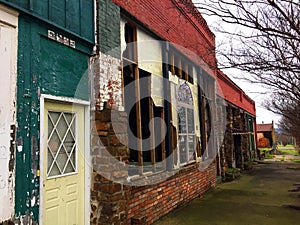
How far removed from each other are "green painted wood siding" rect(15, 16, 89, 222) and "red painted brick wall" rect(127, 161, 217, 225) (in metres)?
2.10

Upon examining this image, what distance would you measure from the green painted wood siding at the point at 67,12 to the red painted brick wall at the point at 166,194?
297 centimetres

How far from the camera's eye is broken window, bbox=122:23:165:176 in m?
5.66

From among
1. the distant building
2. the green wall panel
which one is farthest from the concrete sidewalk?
the distant building

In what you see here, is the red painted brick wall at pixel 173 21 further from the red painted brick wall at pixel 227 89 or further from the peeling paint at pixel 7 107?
the red painted brick wall at pixel 227 89

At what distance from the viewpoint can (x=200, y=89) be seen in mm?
9695

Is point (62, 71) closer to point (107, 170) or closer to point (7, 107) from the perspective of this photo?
point (7, 107)

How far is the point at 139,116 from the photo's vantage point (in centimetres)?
572

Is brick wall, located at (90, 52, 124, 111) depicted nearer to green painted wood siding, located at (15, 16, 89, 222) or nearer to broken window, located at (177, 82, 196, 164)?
green painted wood siding, located at (15, 16, 89, 222)

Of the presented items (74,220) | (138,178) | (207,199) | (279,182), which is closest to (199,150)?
(207,199)

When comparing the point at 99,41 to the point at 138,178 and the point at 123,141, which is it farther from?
the point at 138,178

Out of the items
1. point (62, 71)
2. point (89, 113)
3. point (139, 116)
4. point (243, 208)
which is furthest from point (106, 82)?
point (243, 208)

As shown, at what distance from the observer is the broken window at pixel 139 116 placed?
566cm

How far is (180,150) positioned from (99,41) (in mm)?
4126

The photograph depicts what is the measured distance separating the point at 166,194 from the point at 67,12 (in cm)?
446
